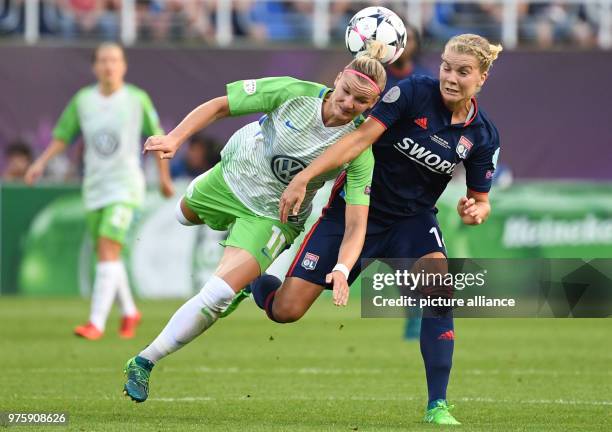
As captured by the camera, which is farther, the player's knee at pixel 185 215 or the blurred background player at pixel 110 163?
the blurred background player at pixel 110 163

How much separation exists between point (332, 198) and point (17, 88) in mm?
12924

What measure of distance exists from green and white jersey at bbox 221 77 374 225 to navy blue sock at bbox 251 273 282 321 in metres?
0.55

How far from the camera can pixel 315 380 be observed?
1030 cm

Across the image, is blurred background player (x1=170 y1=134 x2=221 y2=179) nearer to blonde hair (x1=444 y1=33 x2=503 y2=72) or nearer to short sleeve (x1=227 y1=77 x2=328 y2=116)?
short sleeve (x1=227 y1=77 x2=328 y2=116)

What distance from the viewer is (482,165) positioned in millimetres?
8234

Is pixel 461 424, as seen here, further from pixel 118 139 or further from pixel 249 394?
pixel 118 139

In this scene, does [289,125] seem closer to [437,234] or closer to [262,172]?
[262,172]

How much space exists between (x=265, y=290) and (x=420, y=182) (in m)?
1.27

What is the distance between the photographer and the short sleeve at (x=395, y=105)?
25.8 ft

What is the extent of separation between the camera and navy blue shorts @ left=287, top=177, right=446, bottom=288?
8.42m

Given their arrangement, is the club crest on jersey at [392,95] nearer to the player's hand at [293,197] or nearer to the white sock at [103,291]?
the player's hand at [293,197]

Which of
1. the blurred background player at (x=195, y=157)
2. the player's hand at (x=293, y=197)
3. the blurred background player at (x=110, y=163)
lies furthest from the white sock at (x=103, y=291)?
the blurred background player at (x=195, y=157)

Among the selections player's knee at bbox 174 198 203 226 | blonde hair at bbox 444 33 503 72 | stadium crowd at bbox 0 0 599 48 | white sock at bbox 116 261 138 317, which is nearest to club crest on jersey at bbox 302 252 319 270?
player's knee at bbox 174 198 203 226

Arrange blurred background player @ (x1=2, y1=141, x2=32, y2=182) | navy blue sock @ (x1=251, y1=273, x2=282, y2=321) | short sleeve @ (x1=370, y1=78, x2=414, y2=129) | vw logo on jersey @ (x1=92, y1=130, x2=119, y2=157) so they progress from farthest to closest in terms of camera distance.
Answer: blurred background player @ (x1=2, y1=141, x2=32, y2=182) → vw logo on jersey @ (x1=92, y1=130, x2=119, y2=157) → navy blue sock @ (x1=251, y1=273, x2=282, y2=321) → short sleeve @ (x1=370, y1=78, x2=414, y2=129)
